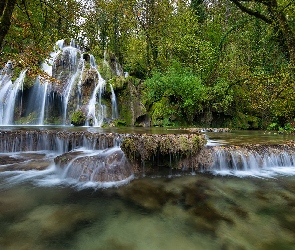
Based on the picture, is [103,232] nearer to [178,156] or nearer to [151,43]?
[178,156]

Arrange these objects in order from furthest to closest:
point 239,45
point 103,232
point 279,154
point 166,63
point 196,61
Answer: point 166,63
point 239,45
point 196,61
point 279,154
point 103,232

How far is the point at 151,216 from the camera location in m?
3.48

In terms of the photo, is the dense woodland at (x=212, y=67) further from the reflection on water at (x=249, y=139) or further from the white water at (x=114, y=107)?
the reflection on water at (x=249, y=139)

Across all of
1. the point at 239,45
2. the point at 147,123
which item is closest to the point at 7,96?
the point at 147,123

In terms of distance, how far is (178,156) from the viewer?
19.4 feet

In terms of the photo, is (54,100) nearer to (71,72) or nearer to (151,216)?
(71,72)

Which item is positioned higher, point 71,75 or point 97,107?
point 71,75

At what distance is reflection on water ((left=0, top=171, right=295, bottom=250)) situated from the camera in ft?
9.20

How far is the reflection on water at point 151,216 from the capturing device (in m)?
2.80

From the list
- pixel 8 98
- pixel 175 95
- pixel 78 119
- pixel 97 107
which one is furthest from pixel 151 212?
pixel 8 98

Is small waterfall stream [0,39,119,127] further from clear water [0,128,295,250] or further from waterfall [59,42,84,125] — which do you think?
clear water [0,128,295,250]

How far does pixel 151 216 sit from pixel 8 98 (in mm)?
15413

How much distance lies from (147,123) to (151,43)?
8453 mm

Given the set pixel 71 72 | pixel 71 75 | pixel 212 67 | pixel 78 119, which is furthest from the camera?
pixel 71 72
